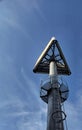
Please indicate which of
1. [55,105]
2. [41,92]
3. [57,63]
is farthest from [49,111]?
[57,63]

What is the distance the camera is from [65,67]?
1178 inches

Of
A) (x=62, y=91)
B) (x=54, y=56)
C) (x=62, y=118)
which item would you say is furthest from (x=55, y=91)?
(x=54, y=56)

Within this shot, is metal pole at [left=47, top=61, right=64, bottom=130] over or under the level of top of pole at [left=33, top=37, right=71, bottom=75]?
under

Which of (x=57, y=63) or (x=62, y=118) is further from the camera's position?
(x=57, y=63)

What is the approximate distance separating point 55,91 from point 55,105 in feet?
6.45

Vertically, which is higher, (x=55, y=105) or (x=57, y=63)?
(x=57, y=63)

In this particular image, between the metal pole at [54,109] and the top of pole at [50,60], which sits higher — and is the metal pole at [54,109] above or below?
below

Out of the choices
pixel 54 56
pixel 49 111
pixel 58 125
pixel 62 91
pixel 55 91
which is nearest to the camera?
pixel 58 125

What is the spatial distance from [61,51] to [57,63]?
1476 mm

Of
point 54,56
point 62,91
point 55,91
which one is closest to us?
point 55,91

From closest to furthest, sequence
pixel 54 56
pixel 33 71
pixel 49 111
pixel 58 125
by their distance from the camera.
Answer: pixel 58 125, pixel 49 111, pixel 54 56, pixel 33 71

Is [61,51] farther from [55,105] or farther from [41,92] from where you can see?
[55,105]

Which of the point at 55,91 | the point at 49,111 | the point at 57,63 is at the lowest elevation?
the point at 49,111

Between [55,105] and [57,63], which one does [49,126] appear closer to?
[55,105]
